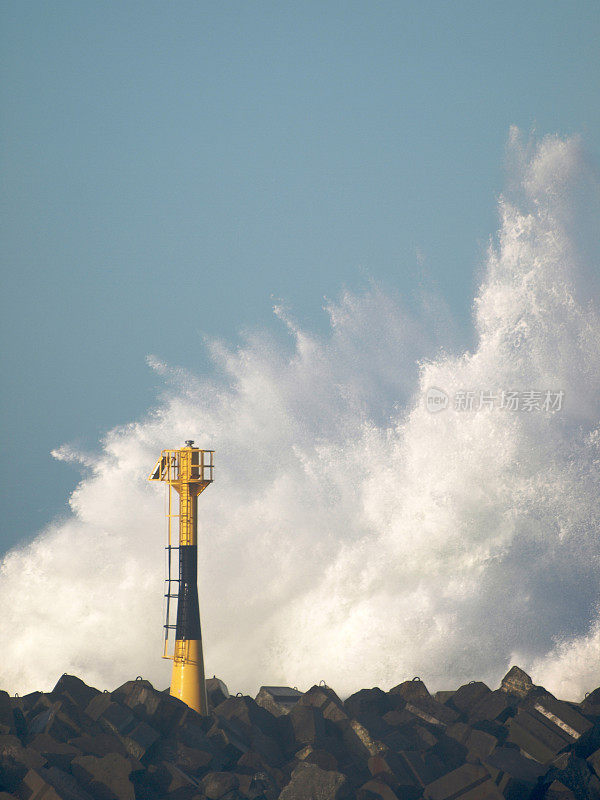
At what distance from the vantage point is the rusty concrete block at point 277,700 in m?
19.9

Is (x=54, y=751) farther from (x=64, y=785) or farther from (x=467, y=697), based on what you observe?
(x=467, y=697)

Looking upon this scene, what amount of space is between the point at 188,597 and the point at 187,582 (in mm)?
307

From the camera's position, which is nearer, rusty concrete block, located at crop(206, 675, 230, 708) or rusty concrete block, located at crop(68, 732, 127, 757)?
rusty concrete block, located at crop(68, 732, 127, 757)

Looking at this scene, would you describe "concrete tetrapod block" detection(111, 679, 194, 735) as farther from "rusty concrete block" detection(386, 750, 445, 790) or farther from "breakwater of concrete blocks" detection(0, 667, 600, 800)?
"rusty concrete block" detection(386, 750, 445, 790)

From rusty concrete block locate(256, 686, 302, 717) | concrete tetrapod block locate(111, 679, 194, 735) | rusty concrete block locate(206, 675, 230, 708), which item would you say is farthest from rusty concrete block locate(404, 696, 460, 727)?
concrete tetrapod block locate(111, 679, 194, 735)

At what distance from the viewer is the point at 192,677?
18094mm

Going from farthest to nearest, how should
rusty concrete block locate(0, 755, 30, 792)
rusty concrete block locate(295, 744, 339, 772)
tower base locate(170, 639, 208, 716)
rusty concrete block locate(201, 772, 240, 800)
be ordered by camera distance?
tower base locate(170, 639, 208, 716)
rusty concrete block locate(295, 744, 339, 772)
rusty concrete block locate(0, 755, 30, 792)
rusty concrete block locate(201, 772, 240, 800)

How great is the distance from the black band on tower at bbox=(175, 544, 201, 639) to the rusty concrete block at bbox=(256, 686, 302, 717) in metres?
3.27

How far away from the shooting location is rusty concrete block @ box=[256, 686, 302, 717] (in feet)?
65.3

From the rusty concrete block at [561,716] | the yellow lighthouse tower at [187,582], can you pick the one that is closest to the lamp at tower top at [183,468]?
the yellow lighthouse tower at [187,582]

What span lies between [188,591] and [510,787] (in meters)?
7.24

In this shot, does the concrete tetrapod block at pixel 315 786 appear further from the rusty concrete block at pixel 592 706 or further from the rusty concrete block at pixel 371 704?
the rusty concrete block at pixel 592 706

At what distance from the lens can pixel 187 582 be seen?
18.1 meters

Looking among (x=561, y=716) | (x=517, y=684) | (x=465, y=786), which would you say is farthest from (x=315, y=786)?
(x=517, y=684)
